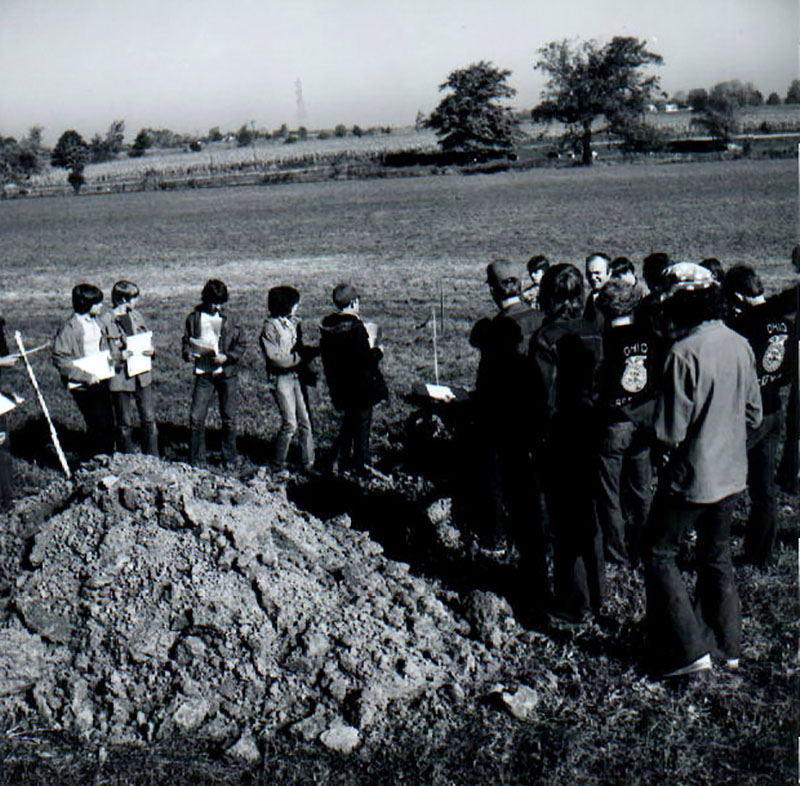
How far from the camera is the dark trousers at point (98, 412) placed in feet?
25.8

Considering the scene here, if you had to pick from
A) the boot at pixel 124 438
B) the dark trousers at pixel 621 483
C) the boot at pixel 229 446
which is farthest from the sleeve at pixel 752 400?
the boot at pixel 124 438

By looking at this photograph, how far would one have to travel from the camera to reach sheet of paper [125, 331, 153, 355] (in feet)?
25.8

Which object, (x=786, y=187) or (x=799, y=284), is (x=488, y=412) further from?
(x=786, y=187)

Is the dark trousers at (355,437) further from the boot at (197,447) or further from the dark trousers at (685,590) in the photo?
the dark trousers at (685,590)

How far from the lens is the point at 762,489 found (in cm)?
564

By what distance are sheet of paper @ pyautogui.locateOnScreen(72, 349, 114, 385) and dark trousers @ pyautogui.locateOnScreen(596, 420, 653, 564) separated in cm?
435

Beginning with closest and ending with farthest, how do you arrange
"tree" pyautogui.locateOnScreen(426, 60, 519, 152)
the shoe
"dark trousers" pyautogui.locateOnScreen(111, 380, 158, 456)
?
the shoe < "dark trousers" pyautogui.locateOnScreen(111, 380, 158, 456) < "tree" pyautogui.locateOnScreen(426, 60, 519, 152)

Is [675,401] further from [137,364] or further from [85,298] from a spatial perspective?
[85,298]

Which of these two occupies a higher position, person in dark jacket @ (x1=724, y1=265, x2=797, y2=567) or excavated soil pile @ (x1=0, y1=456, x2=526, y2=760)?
person in dark jacket @ (x1=724, y1=265, x2=797, y2=567)

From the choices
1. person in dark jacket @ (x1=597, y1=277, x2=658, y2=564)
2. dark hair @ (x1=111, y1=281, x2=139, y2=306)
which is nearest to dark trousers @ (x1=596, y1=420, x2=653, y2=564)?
person in dark jacket @ (x1=597, y1=277, x2=658, y2=564)

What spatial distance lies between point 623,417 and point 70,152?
341 ft

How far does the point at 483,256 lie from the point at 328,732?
19795 millimetres

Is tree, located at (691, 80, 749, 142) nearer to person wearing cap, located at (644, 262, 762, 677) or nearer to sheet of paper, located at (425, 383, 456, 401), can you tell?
sheet of paper, located at (425, 383, 456, 401)

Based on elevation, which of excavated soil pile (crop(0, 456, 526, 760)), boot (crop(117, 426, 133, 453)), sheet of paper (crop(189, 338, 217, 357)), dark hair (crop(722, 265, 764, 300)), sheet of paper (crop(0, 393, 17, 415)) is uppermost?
dark hair (crop(722, 265, 764, 300))
